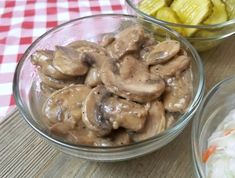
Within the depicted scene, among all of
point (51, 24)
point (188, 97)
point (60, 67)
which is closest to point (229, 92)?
point (188, 97)

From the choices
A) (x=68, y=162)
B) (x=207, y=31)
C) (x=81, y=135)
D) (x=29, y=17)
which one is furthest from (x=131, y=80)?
(x=29, y=17)

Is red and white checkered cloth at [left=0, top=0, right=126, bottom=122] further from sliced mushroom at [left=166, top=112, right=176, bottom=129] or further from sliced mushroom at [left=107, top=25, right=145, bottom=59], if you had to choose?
sliced mushroom at [left=166, top=112, right=176, bottom=129]

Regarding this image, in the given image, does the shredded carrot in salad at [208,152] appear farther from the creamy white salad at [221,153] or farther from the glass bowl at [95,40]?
the glass bowl at [95,40]

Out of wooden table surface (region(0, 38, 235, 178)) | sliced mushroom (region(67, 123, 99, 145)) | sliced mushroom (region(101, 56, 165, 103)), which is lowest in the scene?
wooden table surface (region(0, 38, 235, 178))

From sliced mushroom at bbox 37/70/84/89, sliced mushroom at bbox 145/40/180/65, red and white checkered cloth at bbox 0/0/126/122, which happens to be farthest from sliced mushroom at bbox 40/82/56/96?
red and white checkered cloth at bbox 0/0/126/122

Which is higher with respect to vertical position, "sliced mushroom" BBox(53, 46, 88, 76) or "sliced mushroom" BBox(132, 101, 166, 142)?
"sliced mushroom" BBox(53, 46, 88, 76)

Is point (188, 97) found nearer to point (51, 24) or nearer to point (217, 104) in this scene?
point (217, 104)

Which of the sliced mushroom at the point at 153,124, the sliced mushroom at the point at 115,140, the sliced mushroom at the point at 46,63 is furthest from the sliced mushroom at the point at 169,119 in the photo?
the sliced mushroom at the point at 46,63
